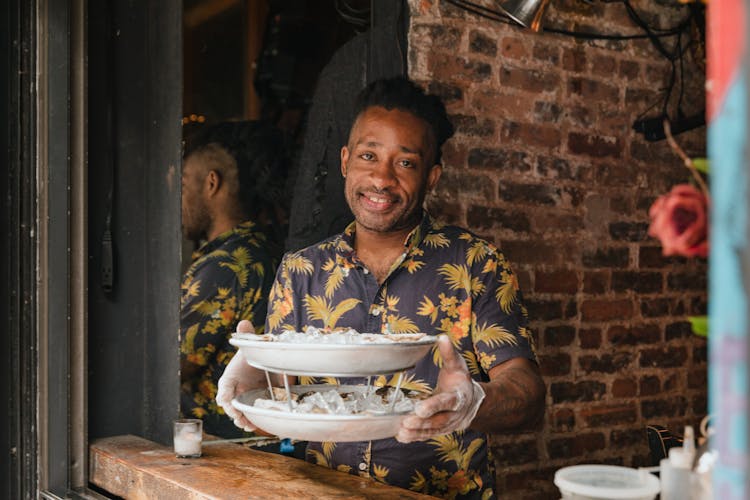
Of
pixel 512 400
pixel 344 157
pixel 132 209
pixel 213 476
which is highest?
pixel 344 157

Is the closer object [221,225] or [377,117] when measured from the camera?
[377,117]

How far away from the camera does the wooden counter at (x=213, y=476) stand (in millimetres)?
1713

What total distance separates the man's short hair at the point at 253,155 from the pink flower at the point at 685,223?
1923 millimetres

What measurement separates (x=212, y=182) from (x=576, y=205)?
1243 millimetres

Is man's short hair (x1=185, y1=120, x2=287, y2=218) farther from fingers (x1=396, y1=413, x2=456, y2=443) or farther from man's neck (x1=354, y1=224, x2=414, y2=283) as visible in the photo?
fingers (x1=396, y1=413, x2=456, y2=443)

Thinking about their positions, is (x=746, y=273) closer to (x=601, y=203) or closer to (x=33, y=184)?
(x=33, y=184)

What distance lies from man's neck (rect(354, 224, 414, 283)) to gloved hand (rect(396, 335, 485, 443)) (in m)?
0.78

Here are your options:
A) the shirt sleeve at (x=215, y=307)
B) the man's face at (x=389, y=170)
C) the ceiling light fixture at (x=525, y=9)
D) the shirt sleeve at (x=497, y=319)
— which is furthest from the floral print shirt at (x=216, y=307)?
the ceiling light fixture at (x=525, y=9)

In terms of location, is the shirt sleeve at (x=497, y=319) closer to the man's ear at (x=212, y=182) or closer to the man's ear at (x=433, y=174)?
the man's ear at (x=433, y=174)

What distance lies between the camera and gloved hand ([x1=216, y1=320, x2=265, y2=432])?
5.24 ft

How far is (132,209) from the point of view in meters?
Result: 2.33

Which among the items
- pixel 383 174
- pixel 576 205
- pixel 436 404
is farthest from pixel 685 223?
pixel 576 205

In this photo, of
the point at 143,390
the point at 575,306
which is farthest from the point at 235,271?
the point at 575,306

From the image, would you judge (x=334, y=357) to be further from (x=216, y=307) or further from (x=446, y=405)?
(x=216, y=307)
